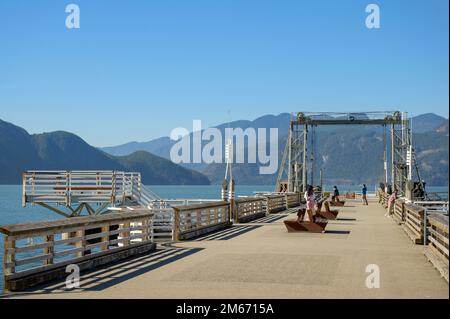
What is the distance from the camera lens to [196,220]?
25.1 m

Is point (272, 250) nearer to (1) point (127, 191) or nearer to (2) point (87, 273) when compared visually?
(2) point (87, 273)

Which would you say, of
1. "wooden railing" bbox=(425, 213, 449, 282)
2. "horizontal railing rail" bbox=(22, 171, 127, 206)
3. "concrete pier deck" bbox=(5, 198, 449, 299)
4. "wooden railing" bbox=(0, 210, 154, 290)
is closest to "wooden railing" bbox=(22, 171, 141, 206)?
"horizontal railing rail" bbox=(22, 171, 127, 206)

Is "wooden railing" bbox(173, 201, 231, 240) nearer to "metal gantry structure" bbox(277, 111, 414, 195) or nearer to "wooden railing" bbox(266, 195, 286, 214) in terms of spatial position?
"wooden railing" bbox(266, 195, 286, 214)

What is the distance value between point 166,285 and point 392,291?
13.1 feet

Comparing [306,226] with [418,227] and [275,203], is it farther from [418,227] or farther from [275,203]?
[275,203]

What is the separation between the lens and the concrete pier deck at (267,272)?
1161 centimetres

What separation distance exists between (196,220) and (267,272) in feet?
36.7

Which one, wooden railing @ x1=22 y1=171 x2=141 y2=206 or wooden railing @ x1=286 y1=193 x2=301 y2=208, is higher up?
wooden railing @ x1=22 y1=171 x2=141 y2=206

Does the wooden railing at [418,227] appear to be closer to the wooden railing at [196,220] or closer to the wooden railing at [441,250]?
the wooden railing at [441,250]

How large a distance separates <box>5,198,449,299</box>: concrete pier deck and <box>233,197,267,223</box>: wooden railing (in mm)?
9866

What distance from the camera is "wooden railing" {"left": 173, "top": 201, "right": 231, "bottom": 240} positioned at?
2203 centimetres

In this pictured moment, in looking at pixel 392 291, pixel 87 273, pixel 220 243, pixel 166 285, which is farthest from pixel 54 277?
pixel 220 243

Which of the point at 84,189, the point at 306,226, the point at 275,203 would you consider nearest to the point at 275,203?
the point at 275,203
